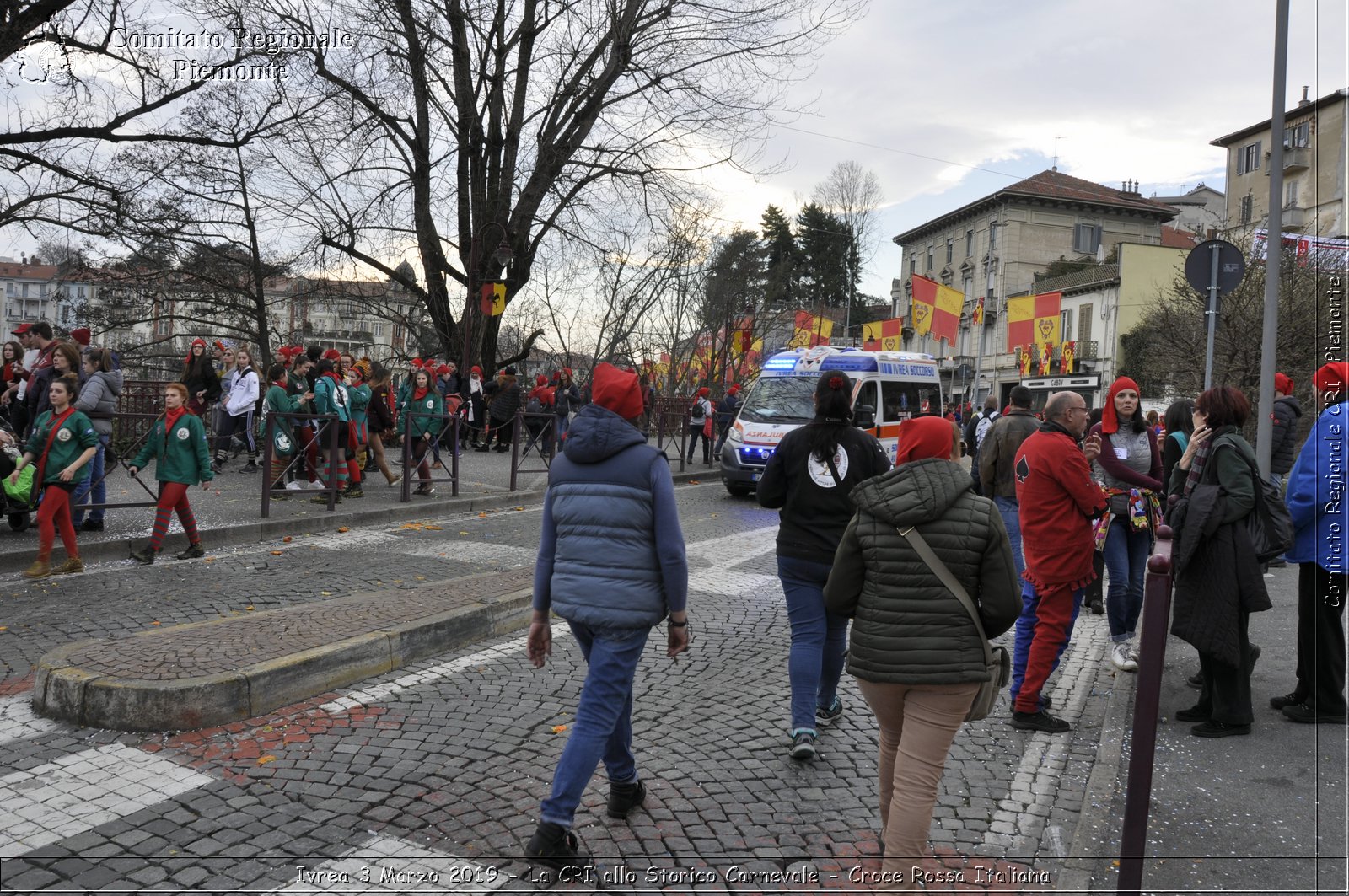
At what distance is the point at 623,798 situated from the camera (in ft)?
12.8

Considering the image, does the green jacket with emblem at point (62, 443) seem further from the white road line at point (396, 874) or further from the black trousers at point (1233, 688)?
the black trousers at point (1233, 688)

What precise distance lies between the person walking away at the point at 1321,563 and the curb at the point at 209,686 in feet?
16.8

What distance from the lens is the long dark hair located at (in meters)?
4.82

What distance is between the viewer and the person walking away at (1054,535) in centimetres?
524

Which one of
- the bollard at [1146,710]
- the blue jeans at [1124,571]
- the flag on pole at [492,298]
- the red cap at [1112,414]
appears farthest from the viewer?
the flag on pole at [492,298]

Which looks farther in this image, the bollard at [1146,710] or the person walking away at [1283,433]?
the person walking away at [1283,433]

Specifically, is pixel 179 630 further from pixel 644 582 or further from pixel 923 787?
pixel 923 787

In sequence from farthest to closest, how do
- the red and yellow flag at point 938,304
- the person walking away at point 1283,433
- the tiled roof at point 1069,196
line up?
the tiled roof at point 1069,196 < the red and yellow flag at point 938,304 < the person walking away at point 1283,433

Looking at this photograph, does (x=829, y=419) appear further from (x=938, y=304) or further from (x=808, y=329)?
(x=808, y=329)

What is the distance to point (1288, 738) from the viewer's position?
5.18 metres

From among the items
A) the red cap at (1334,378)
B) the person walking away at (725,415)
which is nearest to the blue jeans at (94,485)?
the red cap at (1334,378)

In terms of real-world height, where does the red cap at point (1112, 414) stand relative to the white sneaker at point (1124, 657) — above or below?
above

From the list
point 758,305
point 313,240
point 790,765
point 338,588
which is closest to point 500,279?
point 313,240

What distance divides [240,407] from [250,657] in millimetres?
10158
